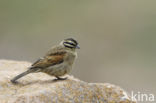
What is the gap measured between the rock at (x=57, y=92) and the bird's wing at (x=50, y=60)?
11.3 inches

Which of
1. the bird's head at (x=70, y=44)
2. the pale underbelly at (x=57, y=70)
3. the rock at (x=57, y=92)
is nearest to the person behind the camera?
the rock at (x=57, y=92)

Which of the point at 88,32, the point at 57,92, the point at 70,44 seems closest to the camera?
the point at 57,92

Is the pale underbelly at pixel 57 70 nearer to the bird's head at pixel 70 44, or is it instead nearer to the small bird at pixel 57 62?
the small bird at pixel 57 62

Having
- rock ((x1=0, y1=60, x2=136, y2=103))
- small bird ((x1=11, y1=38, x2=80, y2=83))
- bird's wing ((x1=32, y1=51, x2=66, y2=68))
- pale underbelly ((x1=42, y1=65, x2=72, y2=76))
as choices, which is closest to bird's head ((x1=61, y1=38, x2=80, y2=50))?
small bird ((x1=11, y1=38, x2=80, y2=83))

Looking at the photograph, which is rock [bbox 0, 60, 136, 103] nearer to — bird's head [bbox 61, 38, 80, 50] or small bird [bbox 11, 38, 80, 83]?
small bird [bbox 11, 38, 80, 83]

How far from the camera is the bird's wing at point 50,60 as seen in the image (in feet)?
29.9

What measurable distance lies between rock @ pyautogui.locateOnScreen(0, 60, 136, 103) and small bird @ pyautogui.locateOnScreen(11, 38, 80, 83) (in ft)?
0.61

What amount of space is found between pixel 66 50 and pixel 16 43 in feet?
40.2

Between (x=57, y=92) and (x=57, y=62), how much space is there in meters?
1.17

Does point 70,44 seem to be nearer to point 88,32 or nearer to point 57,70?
point 57,70

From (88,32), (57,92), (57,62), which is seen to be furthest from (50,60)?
(88,32)

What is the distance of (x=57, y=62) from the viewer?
9203mm

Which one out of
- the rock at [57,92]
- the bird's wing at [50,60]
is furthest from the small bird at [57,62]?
the rock at [57,92]

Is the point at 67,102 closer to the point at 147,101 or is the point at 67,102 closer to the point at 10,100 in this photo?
the point at 10,100
